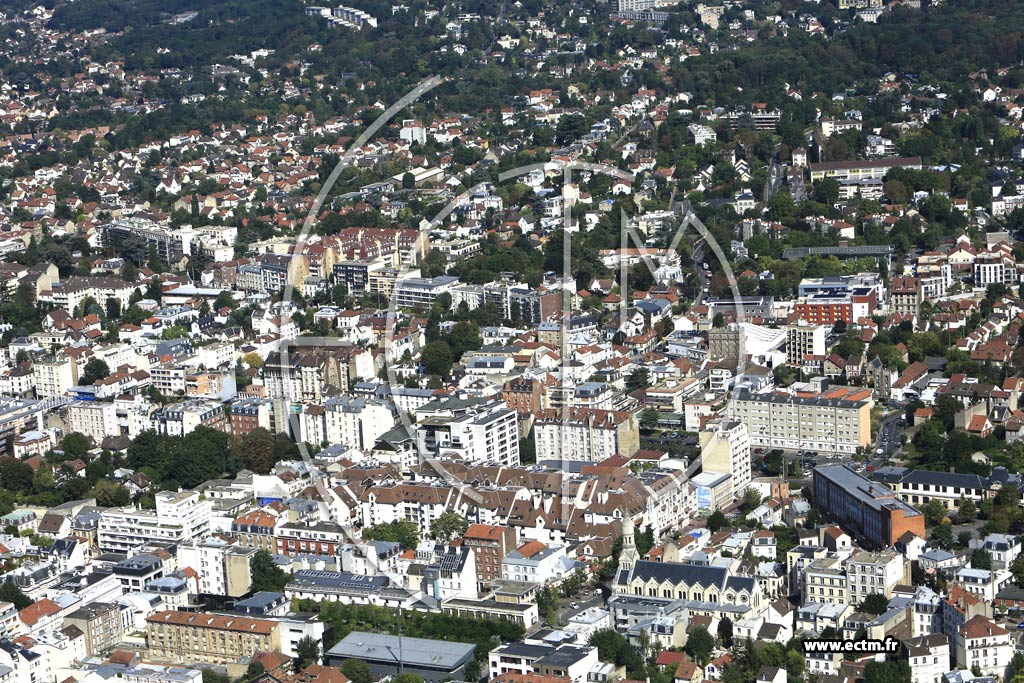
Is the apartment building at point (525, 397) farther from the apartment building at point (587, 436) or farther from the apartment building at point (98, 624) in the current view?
the apartment building at point (98, 624)

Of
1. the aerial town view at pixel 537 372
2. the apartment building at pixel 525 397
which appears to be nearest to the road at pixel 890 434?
the aerial town view at pixel 537 372

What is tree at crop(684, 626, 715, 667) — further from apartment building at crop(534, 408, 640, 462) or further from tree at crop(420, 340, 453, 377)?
tree at crop(420, 340, 453, 377)

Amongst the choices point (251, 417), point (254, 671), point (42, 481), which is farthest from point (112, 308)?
point (254, 671)

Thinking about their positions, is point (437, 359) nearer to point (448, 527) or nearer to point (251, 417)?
point (251, 417)

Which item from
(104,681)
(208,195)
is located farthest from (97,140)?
(104,681)

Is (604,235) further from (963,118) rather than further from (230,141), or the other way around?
(230,141)

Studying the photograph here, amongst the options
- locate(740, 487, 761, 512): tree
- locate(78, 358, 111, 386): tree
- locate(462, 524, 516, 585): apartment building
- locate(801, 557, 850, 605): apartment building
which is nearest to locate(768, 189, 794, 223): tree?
locate(78, 358, 111, 386): tree
